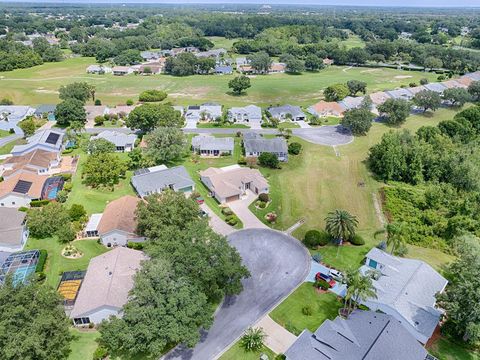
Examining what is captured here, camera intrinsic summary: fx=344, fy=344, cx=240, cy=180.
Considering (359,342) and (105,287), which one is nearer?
(359,342)

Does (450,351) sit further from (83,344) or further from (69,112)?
(69,112)

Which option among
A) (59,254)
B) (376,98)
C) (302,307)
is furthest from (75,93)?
(376,98)

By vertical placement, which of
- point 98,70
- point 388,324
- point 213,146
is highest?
point 388,324

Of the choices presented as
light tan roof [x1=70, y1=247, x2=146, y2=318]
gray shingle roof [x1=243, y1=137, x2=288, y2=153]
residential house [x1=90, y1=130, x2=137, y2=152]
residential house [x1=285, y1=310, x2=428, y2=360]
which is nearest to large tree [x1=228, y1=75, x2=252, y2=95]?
gray shingle roof [x1=243, y1=137, x2=288, y2=153]

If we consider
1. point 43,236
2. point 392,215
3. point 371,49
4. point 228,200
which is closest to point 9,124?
point 43,236

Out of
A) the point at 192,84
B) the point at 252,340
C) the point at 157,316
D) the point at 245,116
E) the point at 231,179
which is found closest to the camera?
the point at 157,316

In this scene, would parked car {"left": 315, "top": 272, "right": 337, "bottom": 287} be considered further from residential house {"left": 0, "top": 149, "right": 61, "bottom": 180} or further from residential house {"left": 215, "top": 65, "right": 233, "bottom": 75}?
residential house {"left": 215, "top": 65, "right": 233, "bottom": 75}
